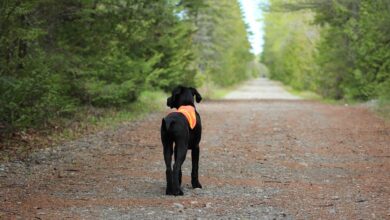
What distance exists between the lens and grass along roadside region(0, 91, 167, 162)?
11.5 m

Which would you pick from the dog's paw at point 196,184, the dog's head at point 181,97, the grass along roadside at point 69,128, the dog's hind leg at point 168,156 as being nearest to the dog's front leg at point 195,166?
the dog's paw at point 196,184

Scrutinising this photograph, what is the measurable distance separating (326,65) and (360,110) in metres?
7.39

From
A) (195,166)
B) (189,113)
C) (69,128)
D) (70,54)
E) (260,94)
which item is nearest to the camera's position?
(189,113)

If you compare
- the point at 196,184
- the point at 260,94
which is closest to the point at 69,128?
the point at 196,184

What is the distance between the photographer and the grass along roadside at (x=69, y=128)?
11.5m

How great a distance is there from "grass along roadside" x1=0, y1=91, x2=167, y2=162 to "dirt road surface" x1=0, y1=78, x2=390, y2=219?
45 centimetres

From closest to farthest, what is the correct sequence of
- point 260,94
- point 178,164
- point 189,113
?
point 178,164 < point 189,113 < point 260,94

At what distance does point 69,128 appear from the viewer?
14914 millimetres

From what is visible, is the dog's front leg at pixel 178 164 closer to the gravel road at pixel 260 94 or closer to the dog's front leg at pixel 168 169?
the dog's front leg at pixel 168 169

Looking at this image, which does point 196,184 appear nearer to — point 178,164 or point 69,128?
point 178,164

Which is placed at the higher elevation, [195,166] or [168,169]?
[168,169]

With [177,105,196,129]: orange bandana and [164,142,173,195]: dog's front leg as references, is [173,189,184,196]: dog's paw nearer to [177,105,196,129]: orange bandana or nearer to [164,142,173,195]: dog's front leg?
[164,142,173,195]: dog's front leg

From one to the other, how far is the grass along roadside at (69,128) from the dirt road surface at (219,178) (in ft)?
1.46

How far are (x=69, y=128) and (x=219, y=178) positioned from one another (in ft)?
22.9
